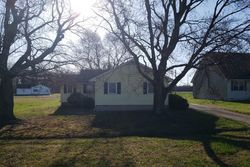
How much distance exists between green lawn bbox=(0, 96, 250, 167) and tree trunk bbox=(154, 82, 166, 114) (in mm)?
A: 3240

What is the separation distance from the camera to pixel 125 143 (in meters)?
16.4

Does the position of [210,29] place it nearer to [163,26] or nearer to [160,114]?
[163,26]

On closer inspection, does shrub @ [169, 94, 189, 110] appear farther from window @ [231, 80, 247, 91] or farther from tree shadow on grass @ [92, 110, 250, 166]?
window @ [231, 80, 247, 91]

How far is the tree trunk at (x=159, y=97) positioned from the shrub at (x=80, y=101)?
37.7 feet

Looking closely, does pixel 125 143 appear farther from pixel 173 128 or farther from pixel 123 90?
pixel 123 90

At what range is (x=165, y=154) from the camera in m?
13.9

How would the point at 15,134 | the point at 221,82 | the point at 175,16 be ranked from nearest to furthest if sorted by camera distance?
the point at 15,134 < the point at 175,16 < the point at 221,82

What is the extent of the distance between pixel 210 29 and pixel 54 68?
10.9 m

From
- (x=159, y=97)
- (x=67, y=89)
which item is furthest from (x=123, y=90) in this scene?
(x=67, y=89)

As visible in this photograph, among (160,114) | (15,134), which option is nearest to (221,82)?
(160,114)

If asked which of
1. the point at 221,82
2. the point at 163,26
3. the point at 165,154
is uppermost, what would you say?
the point at 163,26

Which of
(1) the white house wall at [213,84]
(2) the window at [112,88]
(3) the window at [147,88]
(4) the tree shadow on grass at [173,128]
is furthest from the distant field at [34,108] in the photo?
(1) the white house wall at [213,84]

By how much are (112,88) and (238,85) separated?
61.9ft

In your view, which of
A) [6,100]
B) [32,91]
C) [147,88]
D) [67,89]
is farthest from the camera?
[32,91]
